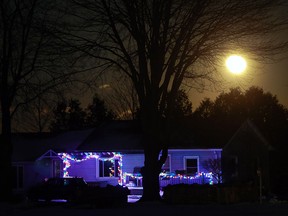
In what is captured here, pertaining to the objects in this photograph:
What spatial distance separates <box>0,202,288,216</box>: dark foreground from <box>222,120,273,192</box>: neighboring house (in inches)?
642

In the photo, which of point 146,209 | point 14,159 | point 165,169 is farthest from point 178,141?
point 146,209

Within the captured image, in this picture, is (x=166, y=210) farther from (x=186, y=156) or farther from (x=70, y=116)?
(x=70, y=116)

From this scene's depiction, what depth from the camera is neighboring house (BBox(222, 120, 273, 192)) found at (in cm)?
4331

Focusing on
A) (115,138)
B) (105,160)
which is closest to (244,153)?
(115,138)

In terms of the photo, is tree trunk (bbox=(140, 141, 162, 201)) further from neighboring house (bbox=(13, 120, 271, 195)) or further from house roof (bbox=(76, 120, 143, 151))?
house roof (bbox=(76, 120, 143, 151))

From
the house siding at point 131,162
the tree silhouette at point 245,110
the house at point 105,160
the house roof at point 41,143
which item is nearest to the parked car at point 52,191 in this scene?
the house at point 105,160

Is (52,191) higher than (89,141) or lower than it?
lower

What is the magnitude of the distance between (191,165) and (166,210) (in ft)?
60.9

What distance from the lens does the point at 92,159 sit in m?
44.9

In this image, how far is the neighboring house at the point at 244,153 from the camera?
43.3 metres

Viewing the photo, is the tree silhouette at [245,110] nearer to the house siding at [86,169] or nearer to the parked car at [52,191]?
the house siding at [86,169]

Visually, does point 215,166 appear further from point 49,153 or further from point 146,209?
point 146,209

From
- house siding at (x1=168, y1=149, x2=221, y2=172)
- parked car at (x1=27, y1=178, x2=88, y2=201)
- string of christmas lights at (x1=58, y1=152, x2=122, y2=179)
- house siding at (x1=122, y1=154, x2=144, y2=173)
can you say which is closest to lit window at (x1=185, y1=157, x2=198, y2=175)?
house siding at (x1=168, y1=149, x2=221, y2=172)

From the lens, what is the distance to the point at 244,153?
143ft
